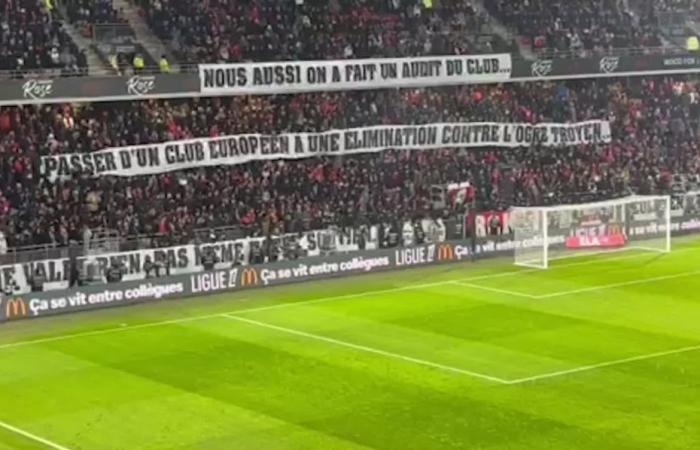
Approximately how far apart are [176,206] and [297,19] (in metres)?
8.39

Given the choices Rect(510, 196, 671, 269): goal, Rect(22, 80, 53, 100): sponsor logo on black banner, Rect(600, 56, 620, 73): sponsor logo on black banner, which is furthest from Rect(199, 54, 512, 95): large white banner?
Rect(510, 196, 671, 269): goal

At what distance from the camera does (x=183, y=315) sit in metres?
32.7

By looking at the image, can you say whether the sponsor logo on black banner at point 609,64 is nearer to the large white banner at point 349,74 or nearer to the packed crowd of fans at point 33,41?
the large white banner at point 349,74

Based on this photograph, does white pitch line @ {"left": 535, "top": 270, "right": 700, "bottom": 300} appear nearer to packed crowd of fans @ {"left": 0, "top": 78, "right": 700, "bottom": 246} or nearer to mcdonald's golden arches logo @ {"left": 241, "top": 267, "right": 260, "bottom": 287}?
packed crowd of fans @ {"left": 0, "top": 78, "right": 700, "bottom": 246}

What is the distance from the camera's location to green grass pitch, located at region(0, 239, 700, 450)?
2205 centimetres

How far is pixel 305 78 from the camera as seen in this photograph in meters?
40.1

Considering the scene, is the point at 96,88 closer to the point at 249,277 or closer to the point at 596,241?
the point at 249,277

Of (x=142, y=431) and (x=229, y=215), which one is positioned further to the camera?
(x=229, y=215)

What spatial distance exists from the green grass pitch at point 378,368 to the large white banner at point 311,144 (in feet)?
14.6

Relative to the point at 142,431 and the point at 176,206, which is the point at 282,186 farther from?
the point at 142,431

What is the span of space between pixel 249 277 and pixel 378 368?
10313 millimetres

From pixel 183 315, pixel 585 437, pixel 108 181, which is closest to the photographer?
pixel 585 437

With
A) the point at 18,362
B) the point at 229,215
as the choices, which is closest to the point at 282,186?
the point at 229,215

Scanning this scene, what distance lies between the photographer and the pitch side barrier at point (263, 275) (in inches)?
1296
